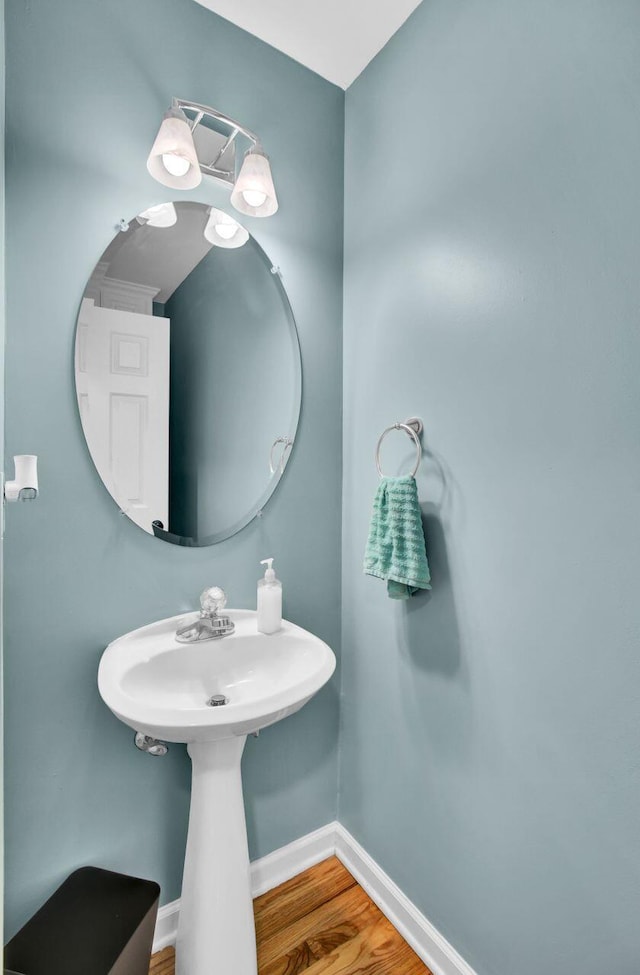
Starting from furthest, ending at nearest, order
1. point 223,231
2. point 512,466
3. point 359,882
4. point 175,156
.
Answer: point 359,882
point 223,231
point 175,156
point 512,466

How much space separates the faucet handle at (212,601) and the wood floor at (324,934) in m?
0.92

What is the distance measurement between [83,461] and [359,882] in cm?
153

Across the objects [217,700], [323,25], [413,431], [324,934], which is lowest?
[324,934]

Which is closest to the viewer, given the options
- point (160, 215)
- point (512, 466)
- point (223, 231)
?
point (512, 466)

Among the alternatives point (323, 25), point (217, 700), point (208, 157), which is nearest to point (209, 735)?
point (217, 700)

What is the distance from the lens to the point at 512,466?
1059mm

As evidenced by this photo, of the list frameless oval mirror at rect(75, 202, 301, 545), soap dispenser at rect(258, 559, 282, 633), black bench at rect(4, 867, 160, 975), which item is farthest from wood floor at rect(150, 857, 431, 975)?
frameless oval mirror at rect(75, 202, 301, 545)

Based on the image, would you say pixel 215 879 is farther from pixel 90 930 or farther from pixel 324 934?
pixel 324 934

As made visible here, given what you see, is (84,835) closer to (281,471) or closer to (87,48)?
(281,471)

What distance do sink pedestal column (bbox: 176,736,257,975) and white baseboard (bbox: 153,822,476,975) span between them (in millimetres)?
204

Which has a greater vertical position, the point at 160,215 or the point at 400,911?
the point at 160,215

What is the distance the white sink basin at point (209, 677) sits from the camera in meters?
0.95

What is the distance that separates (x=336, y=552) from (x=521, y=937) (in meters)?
1.04

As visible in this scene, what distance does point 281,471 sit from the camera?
1497 millimetres
